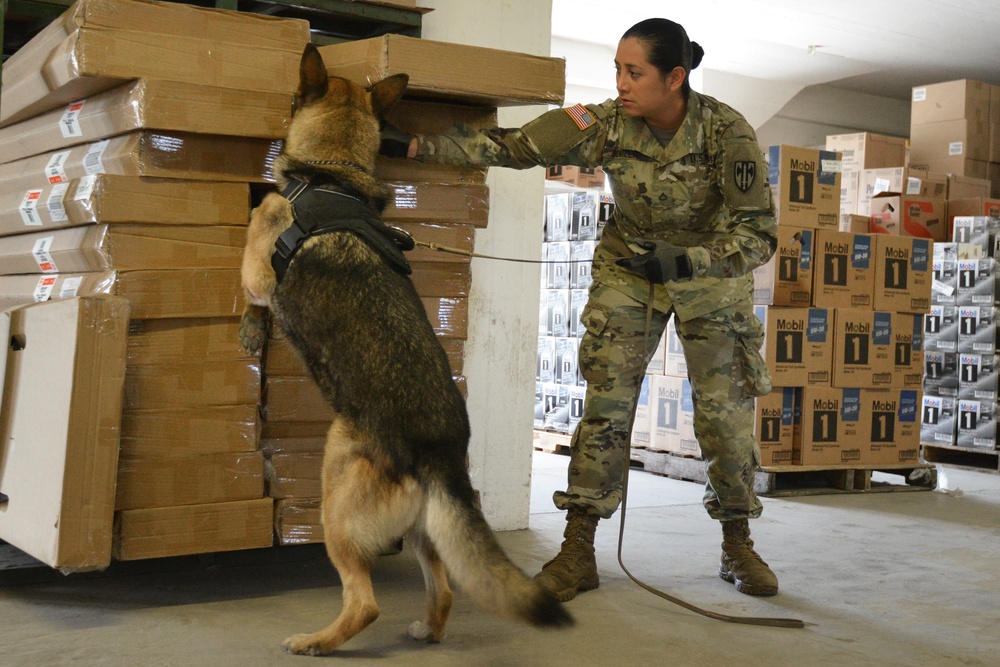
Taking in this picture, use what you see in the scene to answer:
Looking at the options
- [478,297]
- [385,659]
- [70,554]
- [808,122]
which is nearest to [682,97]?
[478,297]

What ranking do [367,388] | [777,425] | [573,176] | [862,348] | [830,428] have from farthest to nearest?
[573,176], [862,348], [830,428], [777,425], [367,388]

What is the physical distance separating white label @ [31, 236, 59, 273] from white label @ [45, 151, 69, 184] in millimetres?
176

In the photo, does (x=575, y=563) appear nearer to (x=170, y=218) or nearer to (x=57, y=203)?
(x=170, y=218)

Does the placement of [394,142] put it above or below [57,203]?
above

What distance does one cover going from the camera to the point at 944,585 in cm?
332

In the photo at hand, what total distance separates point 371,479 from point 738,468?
4.61 feet

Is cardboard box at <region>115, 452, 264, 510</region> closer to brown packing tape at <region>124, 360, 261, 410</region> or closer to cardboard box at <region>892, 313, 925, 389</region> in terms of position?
brown packing tape at <region>124, 360, 261, 410</region>

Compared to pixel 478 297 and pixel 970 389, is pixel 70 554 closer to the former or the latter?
pixel 478 297

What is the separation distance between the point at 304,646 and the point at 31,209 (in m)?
1.58

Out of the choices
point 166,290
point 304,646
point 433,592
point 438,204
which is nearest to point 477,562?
point 433,592

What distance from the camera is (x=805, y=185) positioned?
5.29 metres

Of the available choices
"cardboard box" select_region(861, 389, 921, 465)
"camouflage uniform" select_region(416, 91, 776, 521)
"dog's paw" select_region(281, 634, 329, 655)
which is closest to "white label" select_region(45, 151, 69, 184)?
"camouflage uniform" select_region(416, 91, 776, 521)

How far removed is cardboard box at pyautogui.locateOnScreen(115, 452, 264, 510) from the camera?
2.63 m

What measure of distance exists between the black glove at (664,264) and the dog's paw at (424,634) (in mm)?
1139
